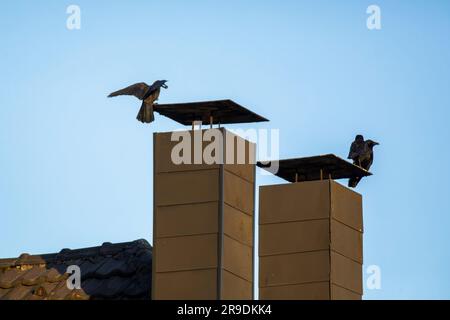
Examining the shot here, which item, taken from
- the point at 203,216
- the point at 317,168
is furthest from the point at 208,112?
the point at 317,168

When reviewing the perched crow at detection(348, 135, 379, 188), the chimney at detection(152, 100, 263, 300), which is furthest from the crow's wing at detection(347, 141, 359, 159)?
the chimney at detection(152, 100, 263, 300)

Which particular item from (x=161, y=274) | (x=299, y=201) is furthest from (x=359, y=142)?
(x=161, y=274)

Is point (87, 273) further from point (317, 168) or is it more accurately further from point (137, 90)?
point (317, 168)

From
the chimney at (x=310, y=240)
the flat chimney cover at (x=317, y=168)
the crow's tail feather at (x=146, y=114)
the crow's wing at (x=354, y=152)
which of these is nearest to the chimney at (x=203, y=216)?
the chimney at (x=310, y=240)

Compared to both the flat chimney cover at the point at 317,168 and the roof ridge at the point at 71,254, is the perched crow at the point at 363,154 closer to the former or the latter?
the flat chimney cover at the point at 317,168

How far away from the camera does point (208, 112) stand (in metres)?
38.9

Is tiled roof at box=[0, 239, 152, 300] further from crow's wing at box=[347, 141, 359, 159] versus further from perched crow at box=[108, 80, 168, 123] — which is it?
crow's wing at box=[347, 141, 359, 159]

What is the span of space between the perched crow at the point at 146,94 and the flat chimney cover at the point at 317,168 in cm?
192

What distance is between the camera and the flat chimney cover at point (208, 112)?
38.7 metres

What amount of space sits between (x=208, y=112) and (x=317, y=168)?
2.11 metres

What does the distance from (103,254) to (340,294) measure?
463cm

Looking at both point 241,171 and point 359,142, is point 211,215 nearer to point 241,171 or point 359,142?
point 241,171

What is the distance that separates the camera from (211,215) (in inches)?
1484
